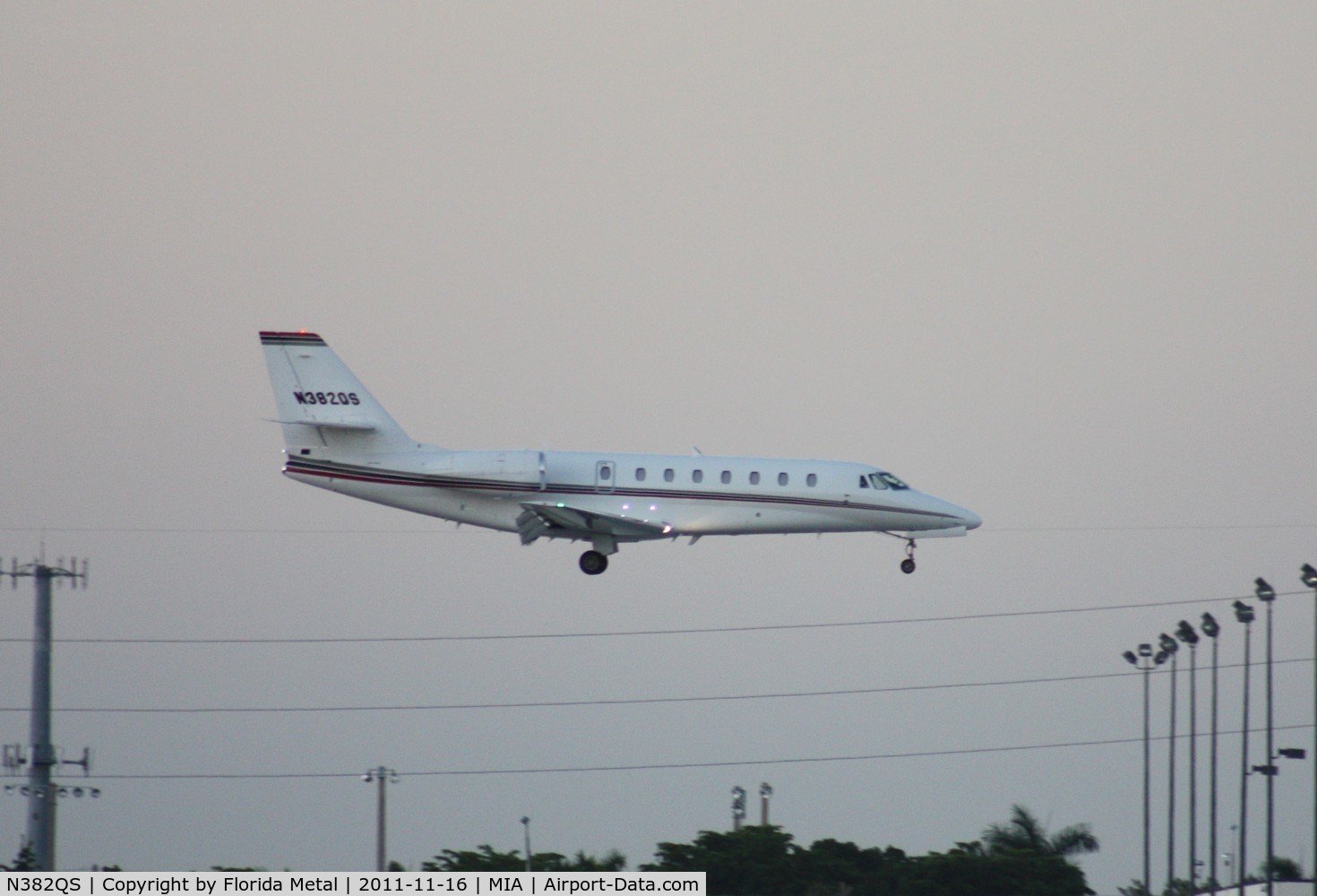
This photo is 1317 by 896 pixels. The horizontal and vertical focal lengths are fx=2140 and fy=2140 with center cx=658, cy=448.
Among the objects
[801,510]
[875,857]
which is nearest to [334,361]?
[801,510]

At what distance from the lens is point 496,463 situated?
53.0 meters

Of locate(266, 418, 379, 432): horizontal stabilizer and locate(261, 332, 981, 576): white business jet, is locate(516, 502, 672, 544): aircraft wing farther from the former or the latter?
locate(266, 418, 379, 432): horizontal stabilizer

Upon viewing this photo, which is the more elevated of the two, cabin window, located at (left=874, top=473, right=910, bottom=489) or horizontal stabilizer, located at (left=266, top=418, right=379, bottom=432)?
horizontal stabilizer, located at (left=266, top=418, right=379, bottom=432)

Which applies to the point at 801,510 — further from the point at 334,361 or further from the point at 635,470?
the point at 334,361

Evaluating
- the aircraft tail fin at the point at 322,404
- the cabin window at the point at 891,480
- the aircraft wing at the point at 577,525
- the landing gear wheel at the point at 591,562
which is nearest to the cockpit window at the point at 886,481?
the cabin window at the point at 891,480

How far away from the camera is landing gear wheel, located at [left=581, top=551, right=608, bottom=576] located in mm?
53875

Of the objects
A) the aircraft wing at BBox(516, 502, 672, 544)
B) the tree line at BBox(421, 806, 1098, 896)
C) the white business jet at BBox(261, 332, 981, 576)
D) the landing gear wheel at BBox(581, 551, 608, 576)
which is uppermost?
the white business jet at BBox(261, 332, 981, 576)

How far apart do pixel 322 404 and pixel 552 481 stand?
246 inches

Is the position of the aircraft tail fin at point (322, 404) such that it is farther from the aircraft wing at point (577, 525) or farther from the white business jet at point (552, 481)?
the aircraft wing at point (577, 525)

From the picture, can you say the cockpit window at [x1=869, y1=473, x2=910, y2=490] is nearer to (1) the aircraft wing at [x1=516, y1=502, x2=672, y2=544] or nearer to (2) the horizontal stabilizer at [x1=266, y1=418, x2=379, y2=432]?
(1) the aircraft wing at [x1=516, y1=502, x2=672, y2=544]

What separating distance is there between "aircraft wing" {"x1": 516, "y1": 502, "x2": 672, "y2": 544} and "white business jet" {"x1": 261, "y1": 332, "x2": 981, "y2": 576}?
4 centimetres

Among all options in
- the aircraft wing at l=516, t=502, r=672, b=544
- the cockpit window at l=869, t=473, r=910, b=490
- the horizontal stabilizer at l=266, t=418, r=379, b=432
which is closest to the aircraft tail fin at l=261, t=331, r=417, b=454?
the horizontal stabilizer at l=266, t=418, r=379, b=432

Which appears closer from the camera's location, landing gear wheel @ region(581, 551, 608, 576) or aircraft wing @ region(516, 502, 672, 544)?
aircraft wing @ region(516, 502, 672, 544)

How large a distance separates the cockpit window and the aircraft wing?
5.69m
